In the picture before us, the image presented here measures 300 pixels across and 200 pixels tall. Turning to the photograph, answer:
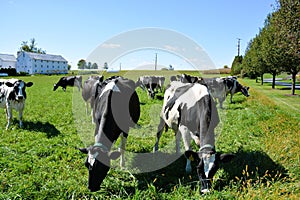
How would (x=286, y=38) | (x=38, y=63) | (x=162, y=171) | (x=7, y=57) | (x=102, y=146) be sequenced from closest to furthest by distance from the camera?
(x=102, y=146), (x=162, y=171), (x=286, y=38), (x=38, y=63), (x=7, y=57)

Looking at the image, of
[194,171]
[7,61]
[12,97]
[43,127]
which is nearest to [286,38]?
[194,171]

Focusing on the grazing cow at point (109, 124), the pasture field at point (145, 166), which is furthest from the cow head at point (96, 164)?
the pasture field at point (145, 166)

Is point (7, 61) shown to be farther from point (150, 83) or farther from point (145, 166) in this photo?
point (145, 166)

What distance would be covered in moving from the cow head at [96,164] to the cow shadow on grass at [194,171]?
900 mm

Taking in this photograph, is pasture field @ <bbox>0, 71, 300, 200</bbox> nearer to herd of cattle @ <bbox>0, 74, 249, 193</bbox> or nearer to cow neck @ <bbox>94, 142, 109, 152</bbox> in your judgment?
herd of cattle @ <bbox>0, 74, 249, 193</bbox>

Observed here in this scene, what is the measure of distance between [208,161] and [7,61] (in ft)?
417

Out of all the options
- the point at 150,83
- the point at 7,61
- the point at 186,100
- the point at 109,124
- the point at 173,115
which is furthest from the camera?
the point at 7,61

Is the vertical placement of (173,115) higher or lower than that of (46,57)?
lower

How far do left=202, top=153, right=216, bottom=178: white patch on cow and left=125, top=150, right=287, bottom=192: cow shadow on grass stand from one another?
0.52m

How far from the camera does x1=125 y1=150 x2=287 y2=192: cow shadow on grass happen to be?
5.12 m

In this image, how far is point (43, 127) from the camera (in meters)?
9.80

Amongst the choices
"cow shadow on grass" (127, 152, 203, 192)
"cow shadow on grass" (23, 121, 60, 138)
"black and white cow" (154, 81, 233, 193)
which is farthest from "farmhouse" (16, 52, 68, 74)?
"black and white cow" (154, 81, 233, 193)

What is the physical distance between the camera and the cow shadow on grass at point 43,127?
8959mm

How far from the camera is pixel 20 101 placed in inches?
389
